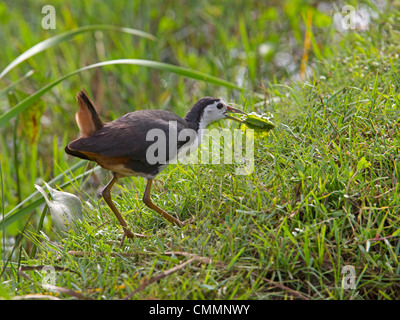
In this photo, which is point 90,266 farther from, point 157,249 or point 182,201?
point 182,201

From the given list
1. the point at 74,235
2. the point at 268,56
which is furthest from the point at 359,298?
the point at 268,56

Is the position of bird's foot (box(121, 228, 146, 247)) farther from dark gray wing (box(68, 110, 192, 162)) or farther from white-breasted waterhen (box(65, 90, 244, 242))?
dark gray wing (box(68, 110, 192, 162))

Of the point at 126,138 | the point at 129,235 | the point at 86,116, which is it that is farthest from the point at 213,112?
the point at 129,235

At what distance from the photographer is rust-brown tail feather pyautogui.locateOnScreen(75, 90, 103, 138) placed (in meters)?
3.16

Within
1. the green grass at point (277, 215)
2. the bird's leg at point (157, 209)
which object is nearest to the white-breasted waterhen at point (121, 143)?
the bird's leg at point (157, 209)

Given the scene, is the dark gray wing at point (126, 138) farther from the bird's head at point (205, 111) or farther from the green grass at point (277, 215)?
the green grass at point (277, 215)

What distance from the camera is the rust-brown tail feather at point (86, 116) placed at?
10.4 ft

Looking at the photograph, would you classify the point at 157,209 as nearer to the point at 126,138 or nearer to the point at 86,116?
the point at 126,138

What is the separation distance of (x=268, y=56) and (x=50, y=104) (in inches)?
97.2

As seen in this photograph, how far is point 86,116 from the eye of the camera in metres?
3.18

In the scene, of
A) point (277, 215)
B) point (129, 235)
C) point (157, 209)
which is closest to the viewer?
point (277, 215)

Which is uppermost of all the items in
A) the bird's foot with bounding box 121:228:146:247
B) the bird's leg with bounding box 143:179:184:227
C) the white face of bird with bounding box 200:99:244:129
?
the white face of bird with bounding box 200:99:244:129

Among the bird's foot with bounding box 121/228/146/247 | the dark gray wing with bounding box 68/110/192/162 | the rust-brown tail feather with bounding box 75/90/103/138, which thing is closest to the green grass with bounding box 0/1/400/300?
the bird's foot with bounding box 121/228/146/247

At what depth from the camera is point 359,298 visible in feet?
8.63
